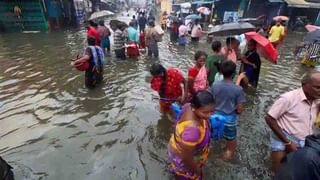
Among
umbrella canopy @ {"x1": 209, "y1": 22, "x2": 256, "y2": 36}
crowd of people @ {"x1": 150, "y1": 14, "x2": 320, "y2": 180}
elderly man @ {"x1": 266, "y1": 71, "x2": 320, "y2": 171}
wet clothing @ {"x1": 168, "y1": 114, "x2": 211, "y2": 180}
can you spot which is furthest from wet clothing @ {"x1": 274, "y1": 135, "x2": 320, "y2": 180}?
umbrella canopy @ {"x1": 209, "y1": 22, "x2": 256, "y2": 36}

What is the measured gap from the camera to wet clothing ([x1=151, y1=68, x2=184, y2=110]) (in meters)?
4.41

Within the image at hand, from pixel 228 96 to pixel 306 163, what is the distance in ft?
6.07

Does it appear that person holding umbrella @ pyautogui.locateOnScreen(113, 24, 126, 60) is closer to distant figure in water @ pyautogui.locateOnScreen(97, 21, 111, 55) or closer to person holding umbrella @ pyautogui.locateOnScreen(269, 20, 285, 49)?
distant figure in water @ pyautogui.locateOnScreen(97, 21, 111, 55)

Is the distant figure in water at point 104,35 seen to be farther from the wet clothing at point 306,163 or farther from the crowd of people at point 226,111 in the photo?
the wet clothing at point 306,163

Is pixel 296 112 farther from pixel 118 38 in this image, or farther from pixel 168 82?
pixel 118 38

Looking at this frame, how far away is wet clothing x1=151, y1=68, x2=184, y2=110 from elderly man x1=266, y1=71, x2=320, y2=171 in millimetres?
1917

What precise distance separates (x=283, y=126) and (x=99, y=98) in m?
4.68

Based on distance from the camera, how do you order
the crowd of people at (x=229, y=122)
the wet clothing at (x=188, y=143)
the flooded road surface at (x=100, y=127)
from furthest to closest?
the flooded road surface at (x=100, y=127) < the wet clothing at (x=188, y=143) < the crowd of people at (x=229, y=122)

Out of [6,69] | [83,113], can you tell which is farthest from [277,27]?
[6,69]

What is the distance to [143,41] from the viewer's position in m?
12.0


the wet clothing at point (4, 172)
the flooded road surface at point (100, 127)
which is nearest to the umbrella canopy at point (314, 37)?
the flooded road surface at point (100, 127)

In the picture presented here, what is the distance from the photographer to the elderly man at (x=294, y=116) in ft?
8.59

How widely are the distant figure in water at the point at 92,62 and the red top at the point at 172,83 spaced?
268 cm

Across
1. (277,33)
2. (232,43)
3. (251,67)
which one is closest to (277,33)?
(277,33)
